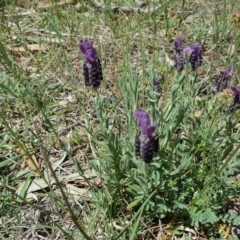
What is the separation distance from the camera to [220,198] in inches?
66.0

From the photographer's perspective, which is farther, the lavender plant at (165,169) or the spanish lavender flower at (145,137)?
the lavender plant at (165,169)

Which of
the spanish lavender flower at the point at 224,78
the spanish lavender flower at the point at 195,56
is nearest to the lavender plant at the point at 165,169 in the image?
the spanish lavender flower at the point at 195,56

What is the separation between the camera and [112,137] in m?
1.62

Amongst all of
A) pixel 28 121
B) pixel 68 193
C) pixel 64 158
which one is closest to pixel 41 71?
pixel 28 121

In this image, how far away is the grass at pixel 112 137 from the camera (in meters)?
1.66

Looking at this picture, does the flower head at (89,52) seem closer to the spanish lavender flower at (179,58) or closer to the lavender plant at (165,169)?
the lavender plant at (165,169)

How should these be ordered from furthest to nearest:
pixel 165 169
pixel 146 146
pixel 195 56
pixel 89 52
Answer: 1. pixel 195 56
2. pixel 165 169
3. pixel 89 52
4. pixel 146 146

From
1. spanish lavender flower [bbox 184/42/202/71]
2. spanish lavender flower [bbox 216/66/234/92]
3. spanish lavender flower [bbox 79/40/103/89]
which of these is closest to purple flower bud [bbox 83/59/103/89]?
spanish lavender flower [bbox 79/40/103/89]

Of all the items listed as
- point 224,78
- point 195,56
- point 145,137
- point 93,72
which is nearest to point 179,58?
point 195,56

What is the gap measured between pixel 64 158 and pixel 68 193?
22 centimetres

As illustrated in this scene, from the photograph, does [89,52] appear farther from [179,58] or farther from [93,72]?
[179,58]

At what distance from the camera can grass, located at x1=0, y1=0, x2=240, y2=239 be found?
166cm

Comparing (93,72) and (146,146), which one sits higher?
(93,72)

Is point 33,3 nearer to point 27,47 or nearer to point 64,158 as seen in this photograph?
point 27,47
